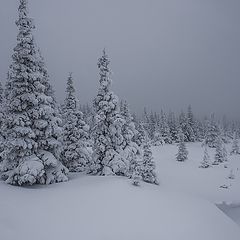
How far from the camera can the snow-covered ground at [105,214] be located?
14641 mm

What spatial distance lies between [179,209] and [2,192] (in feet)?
38.6

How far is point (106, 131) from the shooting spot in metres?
28.5

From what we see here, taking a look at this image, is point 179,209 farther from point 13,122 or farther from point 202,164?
point 202,164

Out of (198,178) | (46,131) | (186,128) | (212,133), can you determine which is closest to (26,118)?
(46,131)

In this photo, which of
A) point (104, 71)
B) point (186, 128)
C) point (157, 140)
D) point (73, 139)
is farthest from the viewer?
point (186, 128)

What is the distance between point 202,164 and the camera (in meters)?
62.3

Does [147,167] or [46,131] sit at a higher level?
[46,131]

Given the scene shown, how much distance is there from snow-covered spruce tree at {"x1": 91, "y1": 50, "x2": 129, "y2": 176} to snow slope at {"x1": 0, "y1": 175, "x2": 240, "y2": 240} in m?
5.67

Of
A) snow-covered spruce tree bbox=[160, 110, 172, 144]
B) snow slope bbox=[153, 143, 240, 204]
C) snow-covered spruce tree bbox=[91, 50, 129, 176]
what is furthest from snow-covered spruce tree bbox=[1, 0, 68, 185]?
snow-covered spruce tree bbox=[160, 110, 172, 144]

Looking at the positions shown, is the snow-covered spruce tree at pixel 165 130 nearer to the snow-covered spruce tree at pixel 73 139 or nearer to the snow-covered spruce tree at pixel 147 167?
the snow-covered spruce tree at pixel 147 167

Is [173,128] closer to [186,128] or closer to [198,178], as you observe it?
[186,128]

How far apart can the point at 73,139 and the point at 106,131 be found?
210 inches

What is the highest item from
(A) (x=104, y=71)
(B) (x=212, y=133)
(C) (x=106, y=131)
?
(A) (x=104, y=71)

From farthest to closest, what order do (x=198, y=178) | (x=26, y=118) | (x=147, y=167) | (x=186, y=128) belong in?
1. (x=186, y=128)
2. (x=198, y=178)
3. (x=147, y=167)
4. (x=26, y=118)
